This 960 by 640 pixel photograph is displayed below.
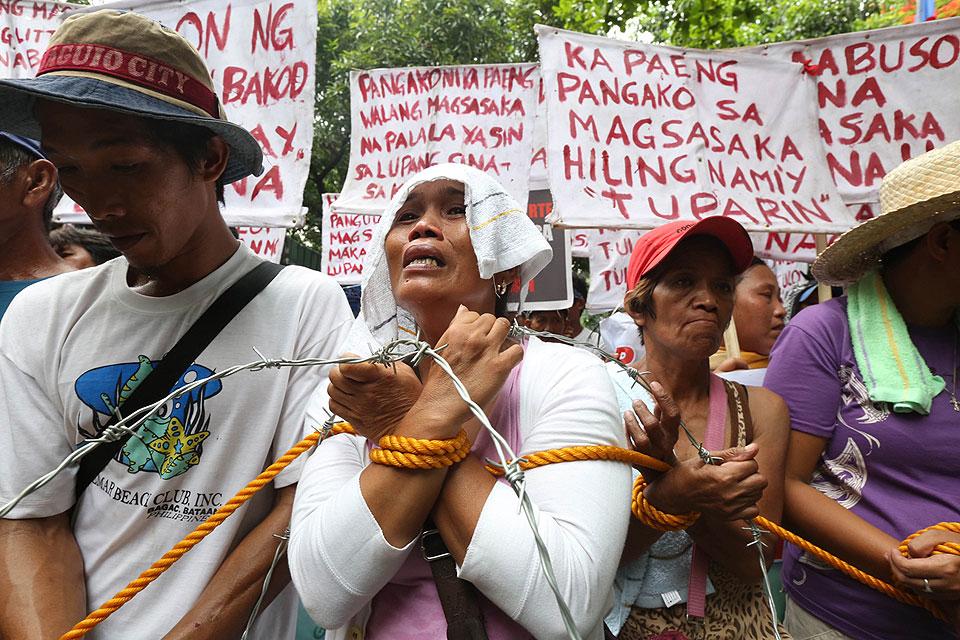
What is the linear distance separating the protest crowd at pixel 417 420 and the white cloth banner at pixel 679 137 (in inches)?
44.6

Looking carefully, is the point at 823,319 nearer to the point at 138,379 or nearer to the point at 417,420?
the point at 417,420

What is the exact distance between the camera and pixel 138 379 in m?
1.77

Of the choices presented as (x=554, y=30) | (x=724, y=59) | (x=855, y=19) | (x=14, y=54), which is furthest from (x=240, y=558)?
(x=855, y=19)

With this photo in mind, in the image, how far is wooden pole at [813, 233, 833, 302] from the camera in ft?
13.2

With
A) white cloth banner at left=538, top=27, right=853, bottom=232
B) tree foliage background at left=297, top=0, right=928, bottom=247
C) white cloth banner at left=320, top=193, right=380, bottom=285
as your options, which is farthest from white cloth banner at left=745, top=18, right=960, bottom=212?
tree foliage background at left=297, top=0, right=928, bottom=247

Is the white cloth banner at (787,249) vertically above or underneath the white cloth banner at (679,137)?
underneath

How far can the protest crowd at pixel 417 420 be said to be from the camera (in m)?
1.36

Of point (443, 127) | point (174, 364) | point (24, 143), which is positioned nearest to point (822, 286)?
point (443, 127)

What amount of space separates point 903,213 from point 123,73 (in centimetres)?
215

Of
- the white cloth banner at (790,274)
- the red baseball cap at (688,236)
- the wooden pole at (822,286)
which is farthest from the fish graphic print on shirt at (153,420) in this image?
the white cloth banner at (790,274)

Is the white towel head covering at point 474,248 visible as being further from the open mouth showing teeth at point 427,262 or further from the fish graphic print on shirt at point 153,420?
the fish graphic print on shirt at point 153,420

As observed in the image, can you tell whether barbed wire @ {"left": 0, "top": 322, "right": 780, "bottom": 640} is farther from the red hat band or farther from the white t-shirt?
the red hat band

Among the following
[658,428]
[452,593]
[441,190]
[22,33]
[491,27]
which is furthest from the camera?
[491,27]

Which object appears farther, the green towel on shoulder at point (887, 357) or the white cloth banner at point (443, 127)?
the white cloth banner at point (443, 127)
